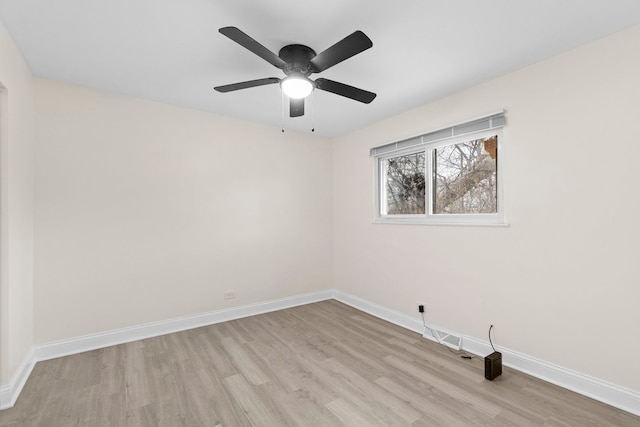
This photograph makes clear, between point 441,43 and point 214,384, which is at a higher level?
point 441,43

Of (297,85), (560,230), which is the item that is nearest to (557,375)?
(560,230)

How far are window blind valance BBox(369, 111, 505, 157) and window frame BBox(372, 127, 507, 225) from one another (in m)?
0.03

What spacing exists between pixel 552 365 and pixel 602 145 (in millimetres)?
1621

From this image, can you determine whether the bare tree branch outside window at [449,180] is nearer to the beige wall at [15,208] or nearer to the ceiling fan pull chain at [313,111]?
the ceiling fan pull chain at [313,111]

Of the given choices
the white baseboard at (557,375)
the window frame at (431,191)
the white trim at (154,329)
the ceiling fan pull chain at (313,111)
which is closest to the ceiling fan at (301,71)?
the ceiling fan pull chain at (313,111)

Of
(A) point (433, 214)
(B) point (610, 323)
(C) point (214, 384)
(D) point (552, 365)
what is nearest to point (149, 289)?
(C) point (214, 384)

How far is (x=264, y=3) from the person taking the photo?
1574mm

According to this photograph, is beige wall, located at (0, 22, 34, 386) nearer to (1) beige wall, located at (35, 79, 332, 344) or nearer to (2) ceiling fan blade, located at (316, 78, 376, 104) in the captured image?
(1) beige wall, located at (35, 79, 332, 344)

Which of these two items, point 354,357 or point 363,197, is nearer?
point 354,357

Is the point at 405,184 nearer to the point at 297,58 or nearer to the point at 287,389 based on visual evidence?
the point at 297,58

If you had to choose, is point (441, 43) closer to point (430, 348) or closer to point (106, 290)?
point (430, 348)

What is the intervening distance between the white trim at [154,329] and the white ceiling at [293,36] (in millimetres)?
2352

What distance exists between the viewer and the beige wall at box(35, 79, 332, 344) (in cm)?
250

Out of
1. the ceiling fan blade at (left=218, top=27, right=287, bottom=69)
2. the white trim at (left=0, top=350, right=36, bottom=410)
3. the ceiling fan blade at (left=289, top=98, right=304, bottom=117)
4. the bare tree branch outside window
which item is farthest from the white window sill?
the white trim at (left=0, top=350, right=36, bottom=410)
